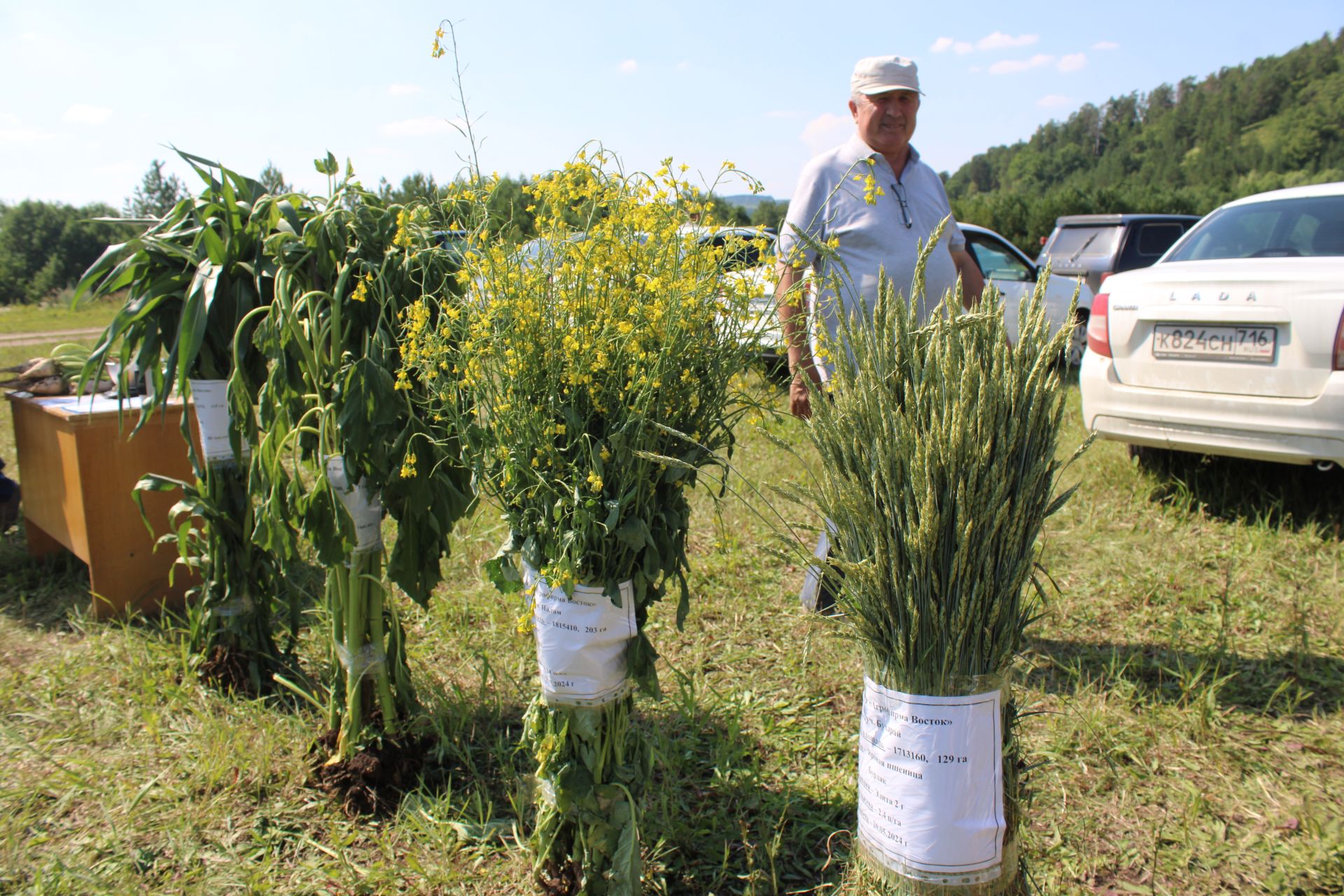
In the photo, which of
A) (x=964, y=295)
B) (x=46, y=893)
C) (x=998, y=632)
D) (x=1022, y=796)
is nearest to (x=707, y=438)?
(x=998, y=632)

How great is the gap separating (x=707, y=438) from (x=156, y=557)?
291cm

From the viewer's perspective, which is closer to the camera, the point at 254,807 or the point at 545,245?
the point at 545,245

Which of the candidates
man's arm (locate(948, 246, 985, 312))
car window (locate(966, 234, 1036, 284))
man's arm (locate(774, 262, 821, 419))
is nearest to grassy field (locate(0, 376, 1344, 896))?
man's arm (locate(774, 262, 821, 419))

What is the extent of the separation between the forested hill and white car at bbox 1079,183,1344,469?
3422 cm

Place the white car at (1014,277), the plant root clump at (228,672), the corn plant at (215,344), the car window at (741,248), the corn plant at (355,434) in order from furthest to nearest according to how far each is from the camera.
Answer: the white car at (1014,277) < the plant root clump at (228,672) < the corn plant at (215,344) < the corn plant at (355,434) < the car window at (741,248)

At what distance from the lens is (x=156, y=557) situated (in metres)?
3.54

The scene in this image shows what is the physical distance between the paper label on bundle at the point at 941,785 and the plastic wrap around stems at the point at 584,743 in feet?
1.84

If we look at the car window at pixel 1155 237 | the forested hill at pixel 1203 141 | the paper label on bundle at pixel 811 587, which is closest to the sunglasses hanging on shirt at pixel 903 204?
the paper label on bundle at pixel 811 587

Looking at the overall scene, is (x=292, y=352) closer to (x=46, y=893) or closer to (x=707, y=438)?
(x=707, y=438)

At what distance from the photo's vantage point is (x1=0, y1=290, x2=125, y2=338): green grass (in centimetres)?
1716

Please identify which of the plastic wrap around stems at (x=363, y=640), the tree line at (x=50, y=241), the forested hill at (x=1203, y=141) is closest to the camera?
the plastic wrap around stems at (x=363, y=640)

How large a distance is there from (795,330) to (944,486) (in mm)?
873

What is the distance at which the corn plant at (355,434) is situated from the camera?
2.02 m

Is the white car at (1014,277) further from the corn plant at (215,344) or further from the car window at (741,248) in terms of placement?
the corn plant at (215,344)
